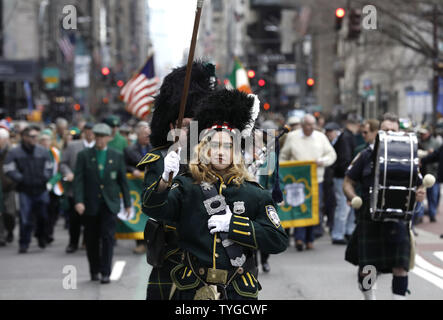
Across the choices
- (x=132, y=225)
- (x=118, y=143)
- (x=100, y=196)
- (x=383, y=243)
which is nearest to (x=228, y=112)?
(x=383, y=243)

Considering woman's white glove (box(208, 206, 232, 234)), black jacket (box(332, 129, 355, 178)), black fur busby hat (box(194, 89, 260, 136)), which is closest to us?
woman's white glove (box(208, 206, 232, 234))

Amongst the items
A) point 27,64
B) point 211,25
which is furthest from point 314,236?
point 211,25

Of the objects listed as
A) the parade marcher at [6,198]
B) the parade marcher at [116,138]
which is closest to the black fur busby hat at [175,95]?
the parade marcher at [6,198]

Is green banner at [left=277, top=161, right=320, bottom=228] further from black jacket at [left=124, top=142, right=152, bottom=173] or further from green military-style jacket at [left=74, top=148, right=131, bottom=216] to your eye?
green military-style jacket at [left=74, top=148, right=131, bottom=216]

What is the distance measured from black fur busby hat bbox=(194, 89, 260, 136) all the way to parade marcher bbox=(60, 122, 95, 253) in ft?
26.7

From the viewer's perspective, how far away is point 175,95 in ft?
17.8

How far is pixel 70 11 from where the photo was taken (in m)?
7.16

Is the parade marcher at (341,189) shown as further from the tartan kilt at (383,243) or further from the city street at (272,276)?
the tartan kilt at (383,243)

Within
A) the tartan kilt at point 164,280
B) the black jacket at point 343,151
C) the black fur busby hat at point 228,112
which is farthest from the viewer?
the black jacket at point 343,151

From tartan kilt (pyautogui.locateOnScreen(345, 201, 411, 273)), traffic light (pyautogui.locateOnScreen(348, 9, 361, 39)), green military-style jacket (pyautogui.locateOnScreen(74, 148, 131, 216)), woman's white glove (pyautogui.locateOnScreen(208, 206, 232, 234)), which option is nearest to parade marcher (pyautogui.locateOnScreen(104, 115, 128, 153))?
green military-style jacket (pyautogui.locateOnScreen(74, 148, 131, 216))

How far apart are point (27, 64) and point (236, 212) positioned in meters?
39.6

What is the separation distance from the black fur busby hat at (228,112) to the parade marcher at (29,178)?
8.83 meters

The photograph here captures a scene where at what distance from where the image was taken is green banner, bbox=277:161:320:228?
41.7 feet

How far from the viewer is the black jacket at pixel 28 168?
13.1 m
